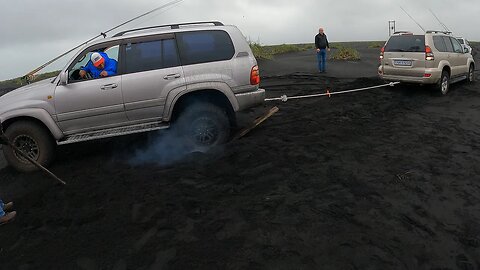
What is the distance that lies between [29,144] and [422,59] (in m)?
9.61

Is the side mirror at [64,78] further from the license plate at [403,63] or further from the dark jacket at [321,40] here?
the dark jacket at [321,40]

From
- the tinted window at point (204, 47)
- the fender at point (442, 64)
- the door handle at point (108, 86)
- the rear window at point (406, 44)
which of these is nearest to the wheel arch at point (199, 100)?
the tinted window at point (204, 47)

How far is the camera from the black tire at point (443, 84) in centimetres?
1060

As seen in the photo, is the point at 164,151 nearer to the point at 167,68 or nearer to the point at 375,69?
the point at 167,68

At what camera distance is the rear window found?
1026cm

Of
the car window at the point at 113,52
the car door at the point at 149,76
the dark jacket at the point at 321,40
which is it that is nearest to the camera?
the car door at the point at 149,76

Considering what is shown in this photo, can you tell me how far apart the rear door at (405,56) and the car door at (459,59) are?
6.02 ft

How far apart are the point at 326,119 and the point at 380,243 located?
16.1 ft

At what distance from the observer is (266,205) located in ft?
14.8

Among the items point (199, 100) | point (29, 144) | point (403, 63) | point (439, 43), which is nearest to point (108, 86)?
point (199, 100)

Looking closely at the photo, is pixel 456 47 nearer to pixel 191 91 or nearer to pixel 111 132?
pixel 191 91

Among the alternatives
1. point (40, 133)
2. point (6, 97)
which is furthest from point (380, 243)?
point (6, 97)

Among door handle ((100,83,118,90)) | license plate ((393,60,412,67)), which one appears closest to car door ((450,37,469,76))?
license plate ((393,60,412,67))

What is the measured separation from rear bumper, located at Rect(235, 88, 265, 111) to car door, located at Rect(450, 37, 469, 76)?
26.2ft
